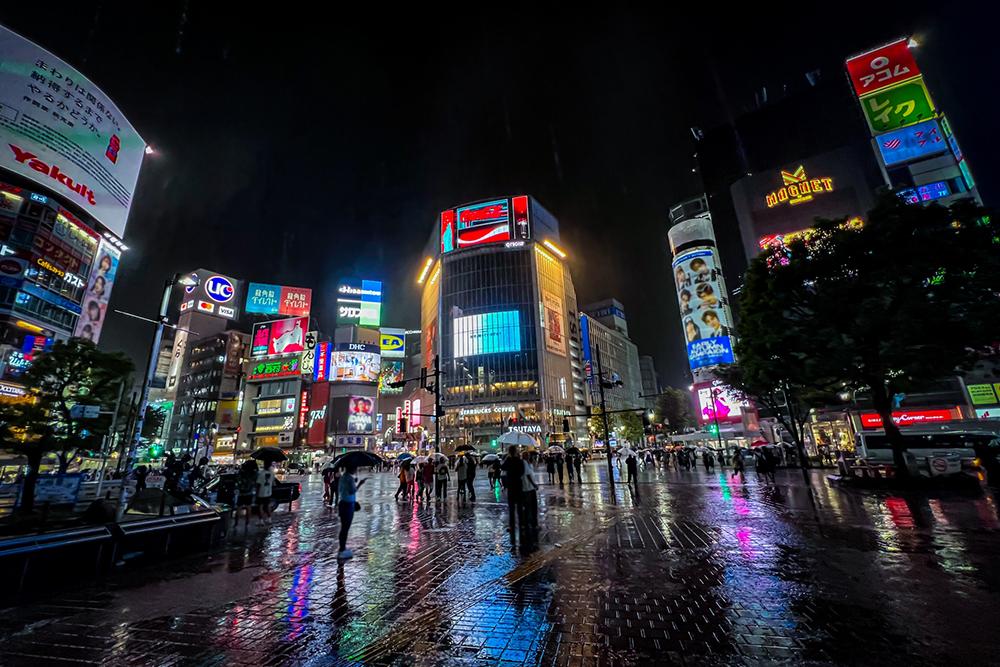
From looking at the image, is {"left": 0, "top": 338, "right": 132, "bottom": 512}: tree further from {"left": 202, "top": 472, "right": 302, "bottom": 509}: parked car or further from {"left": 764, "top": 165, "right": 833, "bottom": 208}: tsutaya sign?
{"left": 764, "top": 165, "right": 833, "bottom": 208}: tsutaya sign

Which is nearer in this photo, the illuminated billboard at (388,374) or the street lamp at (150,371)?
the street lamp at (150,371)

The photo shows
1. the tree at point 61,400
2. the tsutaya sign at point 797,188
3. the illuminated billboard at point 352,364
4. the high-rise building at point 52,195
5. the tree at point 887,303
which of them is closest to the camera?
the tree at point 887,303

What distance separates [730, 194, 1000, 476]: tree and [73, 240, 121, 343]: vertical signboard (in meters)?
66.8

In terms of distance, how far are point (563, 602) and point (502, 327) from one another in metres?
85.1

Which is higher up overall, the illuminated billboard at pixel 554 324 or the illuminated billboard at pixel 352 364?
the illuminated billboard at pixel 554 324

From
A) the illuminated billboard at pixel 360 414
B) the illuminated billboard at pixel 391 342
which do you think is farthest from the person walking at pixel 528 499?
the illuminated billboard at pixel 391 342

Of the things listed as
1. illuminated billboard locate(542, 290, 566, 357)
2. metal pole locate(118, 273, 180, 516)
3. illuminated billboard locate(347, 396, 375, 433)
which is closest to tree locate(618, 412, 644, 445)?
illuminated billboard locate(542, 290, 566, 357)

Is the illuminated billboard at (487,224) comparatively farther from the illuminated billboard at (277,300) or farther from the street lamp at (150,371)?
the street lamp at (150,371)

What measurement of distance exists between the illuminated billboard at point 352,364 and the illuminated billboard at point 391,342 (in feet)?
62.1

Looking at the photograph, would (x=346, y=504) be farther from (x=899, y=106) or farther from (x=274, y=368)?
(x=274, y=368)

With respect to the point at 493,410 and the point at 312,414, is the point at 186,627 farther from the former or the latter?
the point at 312,414

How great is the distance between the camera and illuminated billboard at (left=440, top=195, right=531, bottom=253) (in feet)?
316

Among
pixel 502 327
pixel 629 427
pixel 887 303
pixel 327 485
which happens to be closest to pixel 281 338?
pixel 502 327

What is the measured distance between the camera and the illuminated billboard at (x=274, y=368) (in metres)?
84.1
